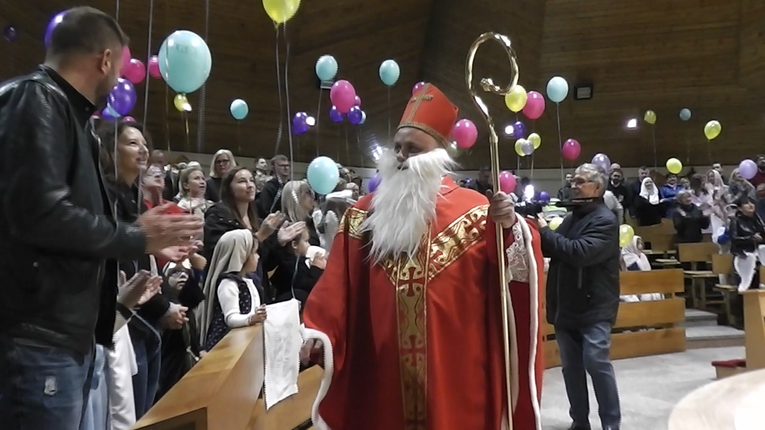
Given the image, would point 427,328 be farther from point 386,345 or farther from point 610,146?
point 610,146

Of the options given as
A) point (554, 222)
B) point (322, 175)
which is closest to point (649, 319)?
point (554, 222)

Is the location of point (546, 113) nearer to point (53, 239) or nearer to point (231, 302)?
point (231, 302)

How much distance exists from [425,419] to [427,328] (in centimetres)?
28

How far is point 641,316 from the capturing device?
655cm

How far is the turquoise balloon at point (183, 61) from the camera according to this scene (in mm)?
3732

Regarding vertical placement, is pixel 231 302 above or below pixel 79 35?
below

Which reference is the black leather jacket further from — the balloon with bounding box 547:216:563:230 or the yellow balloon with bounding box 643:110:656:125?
the yellow balloon with bounding box 643:110:656:125

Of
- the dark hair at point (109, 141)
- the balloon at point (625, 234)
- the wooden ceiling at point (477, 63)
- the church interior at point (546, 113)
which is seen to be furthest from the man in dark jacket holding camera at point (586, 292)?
the wooden ceiling at point (477, 63)

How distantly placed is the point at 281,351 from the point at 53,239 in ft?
4.56

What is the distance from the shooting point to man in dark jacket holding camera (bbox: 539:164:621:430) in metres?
3.75

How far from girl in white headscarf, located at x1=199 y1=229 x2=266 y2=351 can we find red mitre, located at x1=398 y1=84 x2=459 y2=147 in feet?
3.20

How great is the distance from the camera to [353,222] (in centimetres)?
235

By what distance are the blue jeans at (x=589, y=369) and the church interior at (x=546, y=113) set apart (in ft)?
1.43

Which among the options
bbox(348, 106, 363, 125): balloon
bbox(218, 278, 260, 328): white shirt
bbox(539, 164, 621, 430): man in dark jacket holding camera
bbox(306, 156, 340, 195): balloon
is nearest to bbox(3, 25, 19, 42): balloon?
bbox(348, 106, 363, 125): balloon
